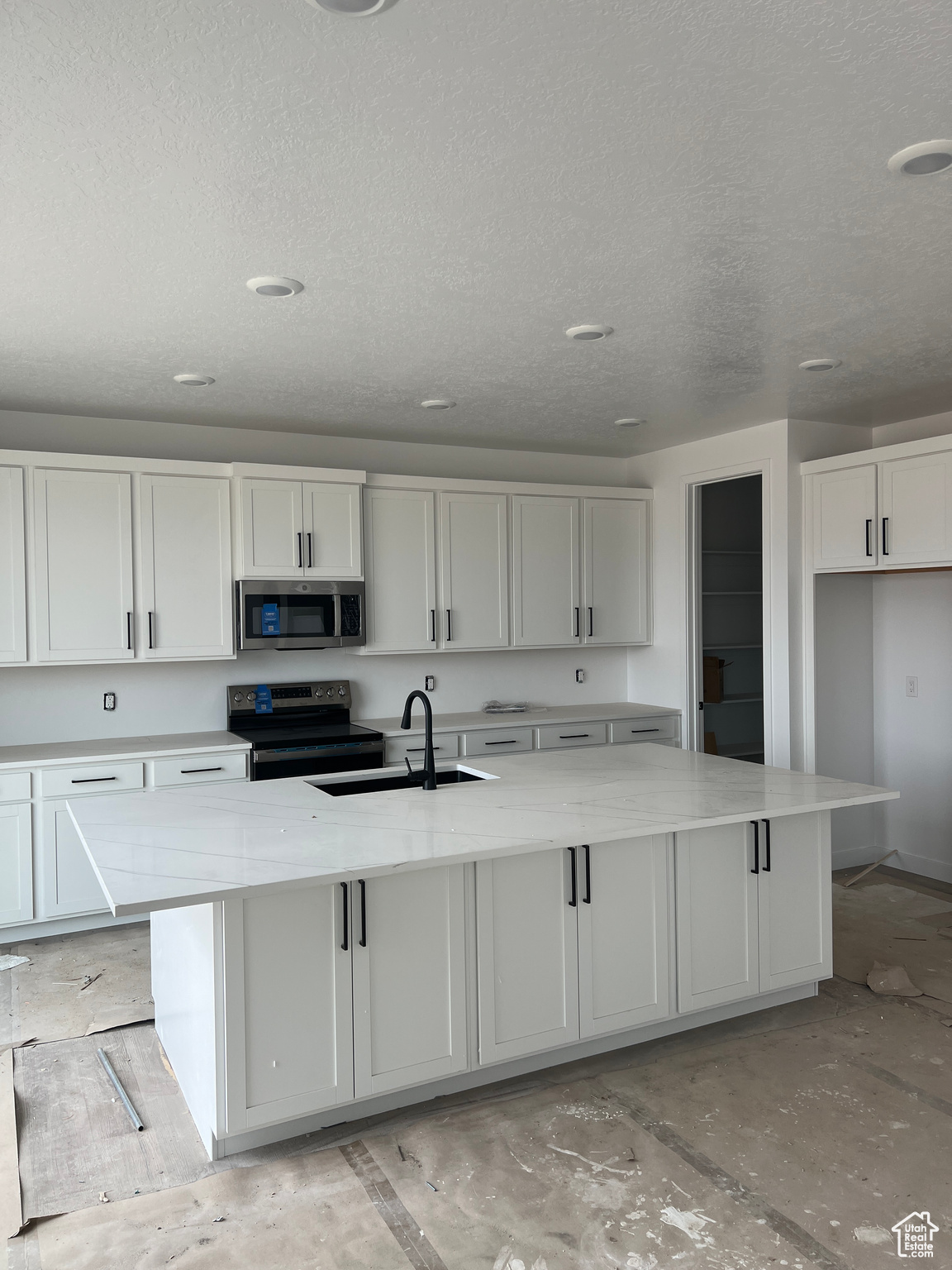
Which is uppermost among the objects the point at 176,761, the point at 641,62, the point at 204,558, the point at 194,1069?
the point at 641,62

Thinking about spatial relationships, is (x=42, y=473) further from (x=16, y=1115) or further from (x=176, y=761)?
(x=16, y=1115)

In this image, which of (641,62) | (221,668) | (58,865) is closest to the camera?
(641,62)

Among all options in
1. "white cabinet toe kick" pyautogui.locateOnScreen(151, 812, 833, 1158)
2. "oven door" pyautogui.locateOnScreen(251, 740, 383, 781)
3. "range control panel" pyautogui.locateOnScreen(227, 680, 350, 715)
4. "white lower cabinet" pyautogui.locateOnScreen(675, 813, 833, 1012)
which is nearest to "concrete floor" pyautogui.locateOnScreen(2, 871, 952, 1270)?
"white cabinet toe kick" pyautogui.locateOnScreen(151, 812, 833, 1158)

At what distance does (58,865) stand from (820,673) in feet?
13.6

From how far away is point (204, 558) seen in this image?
15.2 feet

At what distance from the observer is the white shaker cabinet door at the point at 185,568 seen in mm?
4512

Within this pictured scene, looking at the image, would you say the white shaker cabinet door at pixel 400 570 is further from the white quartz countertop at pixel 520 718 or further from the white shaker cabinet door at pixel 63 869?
the white shaker cabinet door at pixel 63 869

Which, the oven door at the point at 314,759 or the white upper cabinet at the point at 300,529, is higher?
the white upper cabinet at the point at 300,529

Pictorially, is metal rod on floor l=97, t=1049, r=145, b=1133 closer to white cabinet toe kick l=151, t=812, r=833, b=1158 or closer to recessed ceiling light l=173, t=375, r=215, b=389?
white cabinet toe kick l=151, t=812, r=833, b=1158

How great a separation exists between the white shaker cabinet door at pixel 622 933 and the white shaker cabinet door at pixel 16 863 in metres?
2.74

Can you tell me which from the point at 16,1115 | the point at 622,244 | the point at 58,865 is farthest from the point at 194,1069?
the point at 622,244

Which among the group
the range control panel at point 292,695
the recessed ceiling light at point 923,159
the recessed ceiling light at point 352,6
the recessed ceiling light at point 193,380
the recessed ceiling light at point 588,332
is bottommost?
the range control panel at point 292,695

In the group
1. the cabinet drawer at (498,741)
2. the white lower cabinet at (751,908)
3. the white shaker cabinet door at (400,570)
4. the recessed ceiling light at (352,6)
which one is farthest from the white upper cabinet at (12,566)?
the recessed ceiling light at (352,6)

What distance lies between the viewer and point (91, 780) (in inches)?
167
